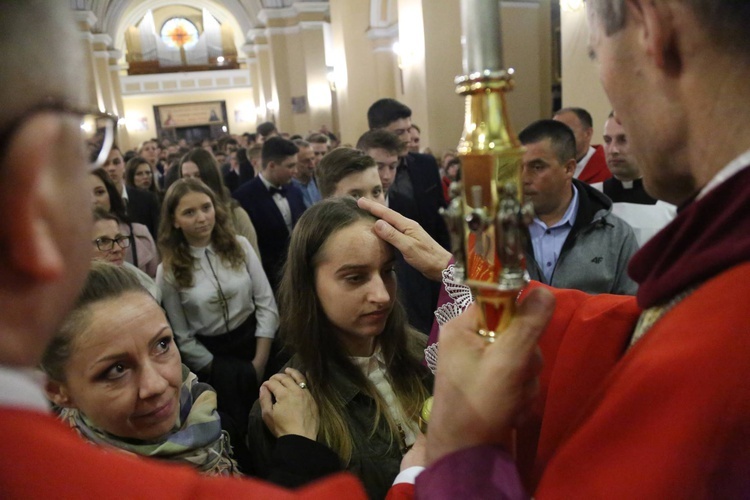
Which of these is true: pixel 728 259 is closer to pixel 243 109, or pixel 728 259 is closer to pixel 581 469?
pixel 581 469

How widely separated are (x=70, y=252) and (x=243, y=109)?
27406mm

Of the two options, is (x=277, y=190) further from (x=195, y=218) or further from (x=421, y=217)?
(x=195, y=218)

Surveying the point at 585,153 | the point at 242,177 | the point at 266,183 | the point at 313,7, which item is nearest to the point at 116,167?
the point at 266,183

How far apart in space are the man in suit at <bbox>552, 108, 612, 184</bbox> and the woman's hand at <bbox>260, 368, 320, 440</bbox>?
3244mm

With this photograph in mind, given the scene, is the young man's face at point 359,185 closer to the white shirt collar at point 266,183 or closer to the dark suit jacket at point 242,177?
the white shirt collar at point 266,183

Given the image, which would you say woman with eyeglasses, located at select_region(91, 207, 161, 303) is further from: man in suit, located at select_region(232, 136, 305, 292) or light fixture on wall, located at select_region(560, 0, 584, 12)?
light fixture on wall, located at select_region(560, 0, 584, 12)

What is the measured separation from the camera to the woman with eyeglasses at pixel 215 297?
271cm

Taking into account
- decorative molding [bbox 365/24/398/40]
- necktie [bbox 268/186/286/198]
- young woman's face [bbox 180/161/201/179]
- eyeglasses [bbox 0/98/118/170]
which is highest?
decorative molding [bbox 365/24/398/40]

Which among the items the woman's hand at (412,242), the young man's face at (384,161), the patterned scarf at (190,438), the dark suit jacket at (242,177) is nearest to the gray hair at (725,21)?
the woman's hand at (412,242)

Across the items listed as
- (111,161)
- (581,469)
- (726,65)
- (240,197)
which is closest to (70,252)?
(581,469)

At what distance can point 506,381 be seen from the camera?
675 mm

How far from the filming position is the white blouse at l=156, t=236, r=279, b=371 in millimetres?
2715

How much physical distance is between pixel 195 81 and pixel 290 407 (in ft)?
89.8

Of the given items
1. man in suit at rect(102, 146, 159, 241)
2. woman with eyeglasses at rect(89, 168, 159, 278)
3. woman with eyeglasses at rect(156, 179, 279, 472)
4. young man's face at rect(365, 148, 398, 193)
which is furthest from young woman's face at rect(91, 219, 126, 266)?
Answer: young man's face at rect(365, 148, 398, 193)
